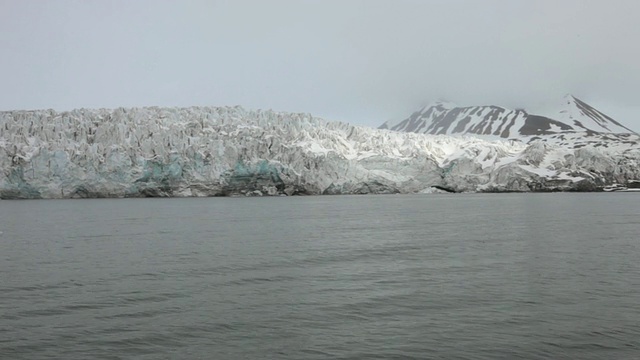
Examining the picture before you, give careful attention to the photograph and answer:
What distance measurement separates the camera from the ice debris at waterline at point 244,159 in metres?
57.9

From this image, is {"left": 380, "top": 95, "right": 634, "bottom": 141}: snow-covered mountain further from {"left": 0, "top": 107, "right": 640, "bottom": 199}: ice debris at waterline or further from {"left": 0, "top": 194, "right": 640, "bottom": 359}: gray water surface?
{"left": 0, "top": 194, "right": 640, "bottom": 359}: gray water surface

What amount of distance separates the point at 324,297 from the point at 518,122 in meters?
152

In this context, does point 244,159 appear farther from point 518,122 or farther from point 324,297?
point 518,122

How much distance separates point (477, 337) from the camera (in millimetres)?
7996

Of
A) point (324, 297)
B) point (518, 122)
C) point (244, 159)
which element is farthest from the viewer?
point (518, 122)

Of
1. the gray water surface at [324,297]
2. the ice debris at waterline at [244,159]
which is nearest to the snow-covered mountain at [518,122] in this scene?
the ice debris at waterline at [244,159]

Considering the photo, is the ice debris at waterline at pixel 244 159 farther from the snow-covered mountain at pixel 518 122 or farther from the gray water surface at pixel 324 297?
the snow-covered mountain at pixel 518 122

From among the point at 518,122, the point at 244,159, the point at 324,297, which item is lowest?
the point at 324,297

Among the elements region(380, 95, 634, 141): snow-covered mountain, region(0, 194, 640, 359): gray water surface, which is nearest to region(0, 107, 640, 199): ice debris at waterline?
region(0, 194, 640, 359): gray water surface

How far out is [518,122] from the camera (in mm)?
150375

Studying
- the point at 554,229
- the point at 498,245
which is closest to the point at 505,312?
the point at 498,245

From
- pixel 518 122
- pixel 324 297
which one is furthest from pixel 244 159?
pixel 518 122

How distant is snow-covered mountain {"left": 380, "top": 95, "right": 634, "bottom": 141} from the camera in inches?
5630

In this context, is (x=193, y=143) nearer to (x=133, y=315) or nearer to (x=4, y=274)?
(x=4, y=274)
